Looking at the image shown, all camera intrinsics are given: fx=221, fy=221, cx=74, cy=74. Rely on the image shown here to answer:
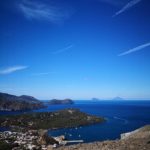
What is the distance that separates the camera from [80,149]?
3275cm

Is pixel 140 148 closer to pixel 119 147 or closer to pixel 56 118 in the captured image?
pixel 119 147

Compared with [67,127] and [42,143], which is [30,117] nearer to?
[67,127]

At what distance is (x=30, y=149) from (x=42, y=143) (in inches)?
409

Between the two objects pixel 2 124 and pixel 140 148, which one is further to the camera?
pixel 2 124

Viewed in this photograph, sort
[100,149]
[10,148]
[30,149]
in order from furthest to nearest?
[10,148] < [30,149] < [100,149]

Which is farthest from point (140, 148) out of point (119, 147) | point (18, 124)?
point (18, 124)

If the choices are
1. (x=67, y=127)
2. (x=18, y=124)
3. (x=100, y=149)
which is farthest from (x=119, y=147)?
(x=18, y=124)

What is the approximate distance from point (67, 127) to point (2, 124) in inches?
1952

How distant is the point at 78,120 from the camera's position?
177625 mm

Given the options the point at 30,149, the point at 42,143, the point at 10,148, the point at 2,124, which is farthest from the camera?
the point at 2,124

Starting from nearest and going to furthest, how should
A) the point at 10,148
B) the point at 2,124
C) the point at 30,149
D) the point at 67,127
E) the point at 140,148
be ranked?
the point at 140,148, the point at 30,149, the point at 10,148, the point at 67,127, the point at 2,124

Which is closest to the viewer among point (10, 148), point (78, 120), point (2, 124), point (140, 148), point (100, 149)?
point (140, 148)

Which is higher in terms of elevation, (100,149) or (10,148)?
(100,149)

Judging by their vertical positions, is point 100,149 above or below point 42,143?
above
